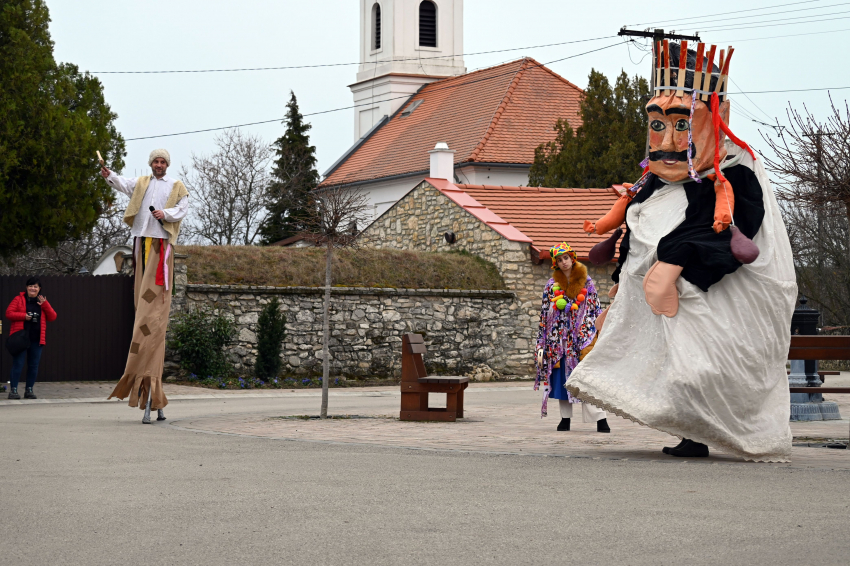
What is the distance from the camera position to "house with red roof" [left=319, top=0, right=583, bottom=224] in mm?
42719

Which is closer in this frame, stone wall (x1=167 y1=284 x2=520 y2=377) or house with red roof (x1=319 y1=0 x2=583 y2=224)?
stone wall (x1=167 y1=284 x2=520 y2=377)

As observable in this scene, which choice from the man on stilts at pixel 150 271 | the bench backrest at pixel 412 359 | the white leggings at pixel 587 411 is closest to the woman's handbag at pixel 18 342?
the man on stilts at pixel 150 271

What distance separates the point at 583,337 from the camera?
11.5m

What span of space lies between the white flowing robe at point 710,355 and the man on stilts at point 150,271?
495 cm

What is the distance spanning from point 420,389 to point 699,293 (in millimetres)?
5308

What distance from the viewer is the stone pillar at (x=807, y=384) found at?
1311 centimetres

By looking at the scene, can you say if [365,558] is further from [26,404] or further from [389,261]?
[389,261]

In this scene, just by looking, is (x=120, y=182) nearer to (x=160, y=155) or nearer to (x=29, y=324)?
(x=160, y=155)

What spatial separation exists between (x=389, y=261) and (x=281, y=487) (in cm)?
1752

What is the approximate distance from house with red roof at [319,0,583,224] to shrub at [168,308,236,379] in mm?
16358

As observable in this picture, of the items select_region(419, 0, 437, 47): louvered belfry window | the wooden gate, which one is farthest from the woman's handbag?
select_region(419, 0, 437, 47): louvered belfry window

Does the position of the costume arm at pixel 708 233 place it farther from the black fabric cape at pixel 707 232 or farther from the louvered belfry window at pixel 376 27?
the louvered belfry window at pixel 376 27

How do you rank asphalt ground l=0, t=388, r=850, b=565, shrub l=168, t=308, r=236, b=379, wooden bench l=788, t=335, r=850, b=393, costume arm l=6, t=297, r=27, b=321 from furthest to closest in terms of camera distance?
shrub l=168, t=308, r=236, b=379, costume arm l=6, t=297, r=27, b=321, wooden bench l=788, t=335, r=850, b=393, asphalt ground l=0, t=388, r=850, b=565

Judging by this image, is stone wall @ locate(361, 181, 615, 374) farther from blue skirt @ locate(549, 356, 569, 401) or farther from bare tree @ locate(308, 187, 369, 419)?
blue skirt @ locate(549, 356, 569, 401)
